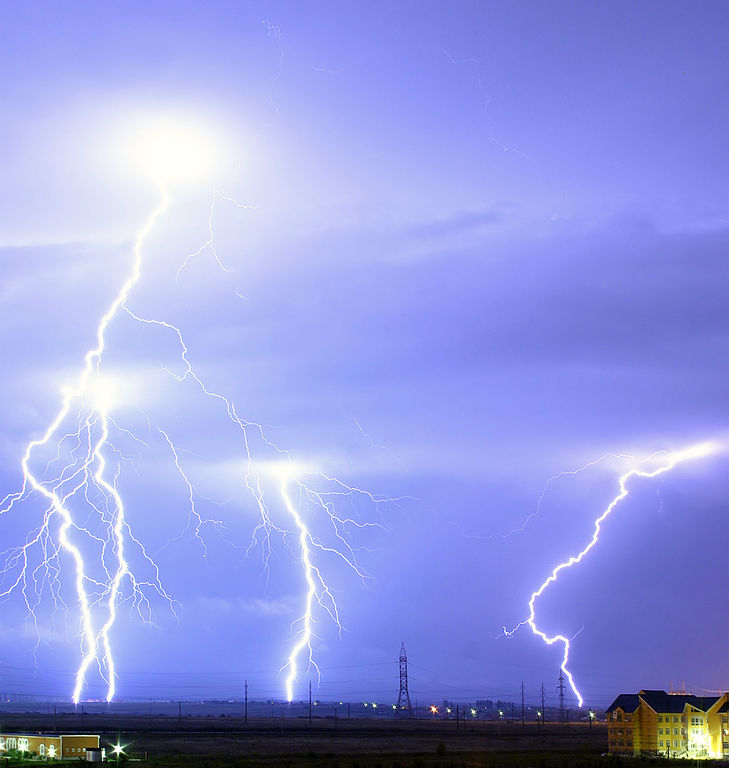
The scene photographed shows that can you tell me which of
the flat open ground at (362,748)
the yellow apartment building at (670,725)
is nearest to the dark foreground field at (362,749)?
the flat open ground at (362,748)

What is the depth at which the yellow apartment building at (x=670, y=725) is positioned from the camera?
51.0 meters

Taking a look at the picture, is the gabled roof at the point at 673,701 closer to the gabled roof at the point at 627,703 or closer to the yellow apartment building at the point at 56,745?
the gabled roof at the point at 627,703

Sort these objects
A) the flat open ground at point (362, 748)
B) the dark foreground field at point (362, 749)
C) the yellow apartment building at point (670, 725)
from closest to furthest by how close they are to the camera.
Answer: the dark foreground field at point (362, 749), the flat open ground at point (362, 748), the yellow apartment building at point (670, 725)

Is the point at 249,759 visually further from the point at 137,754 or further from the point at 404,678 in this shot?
the point at 404,678

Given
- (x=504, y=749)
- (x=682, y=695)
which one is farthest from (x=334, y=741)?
(x=682, y=695)

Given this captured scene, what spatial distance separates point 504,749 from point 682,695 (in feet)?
32.0

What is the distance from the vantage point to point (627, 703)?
54.4 metres

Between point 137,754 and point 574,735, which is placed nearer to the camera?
point 137,754

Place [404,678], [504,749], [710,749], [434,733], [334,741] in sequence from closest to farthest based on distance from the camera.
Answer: [710,749] < [504,749] < [334,741] < [434,733] < [404,678]

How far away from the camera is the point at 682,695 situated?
177ft

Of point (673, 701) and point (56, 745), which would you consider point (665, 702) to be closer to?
point (673, 701)

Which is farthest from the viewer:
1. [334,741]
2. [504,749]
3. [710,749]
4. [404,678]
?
[404,678]

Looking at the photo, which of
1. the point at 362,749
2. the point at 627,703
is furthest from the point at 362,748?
the point at 627,703

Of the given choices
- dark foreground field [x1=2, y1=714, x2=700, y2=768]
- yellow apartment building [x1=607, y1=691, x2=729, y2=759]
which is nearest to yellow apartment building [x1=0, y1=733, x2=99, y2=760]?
dark foreground field [x1=2, y1=714, x2=700, y2=768]
